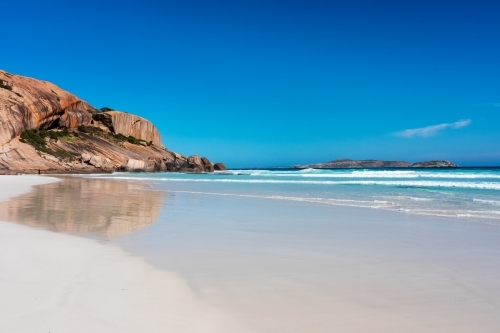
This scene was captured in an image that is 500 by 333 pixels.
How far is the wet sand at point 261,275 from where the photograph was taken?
8.75 feet

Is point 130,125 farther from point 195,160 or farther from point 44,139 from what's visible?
point 44,139

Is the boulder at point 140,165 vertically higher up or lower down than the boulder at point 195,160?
lower down

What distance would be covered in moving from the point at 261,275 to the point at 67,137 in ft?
169

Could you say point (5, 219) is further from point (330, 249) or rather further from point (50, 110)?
point (50, 110)

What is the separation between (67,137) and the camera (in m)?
48.9

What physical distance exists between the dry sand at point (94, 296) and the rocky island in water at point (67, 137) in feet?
112

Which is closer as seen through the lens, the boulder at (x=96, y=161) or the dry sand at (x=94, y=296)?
the dry sand at (x=94, y=296)

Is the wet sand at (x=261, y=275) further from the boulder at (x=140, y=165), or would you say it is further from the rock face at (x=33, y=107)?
the boulder at (x=140, y=165)

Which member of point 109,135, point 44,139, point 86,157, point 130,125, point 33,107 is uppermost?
point 130,125

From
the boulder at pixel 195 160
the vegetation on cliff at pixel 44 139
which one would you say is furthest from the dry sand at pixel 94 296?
the boulder at pixel 195 160

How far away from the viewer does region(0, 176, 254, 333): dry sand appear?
98.8 inches

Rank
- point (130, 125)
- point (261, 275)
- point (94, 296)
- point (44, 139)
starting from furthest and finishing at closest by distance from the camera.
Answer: point (130, 125)
point (44, 139)
point (261, 275)
point (94, 296)

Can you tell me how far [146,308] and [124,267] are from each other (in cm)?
120

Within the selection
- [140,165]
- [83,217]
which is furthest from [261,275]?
[140,165]
